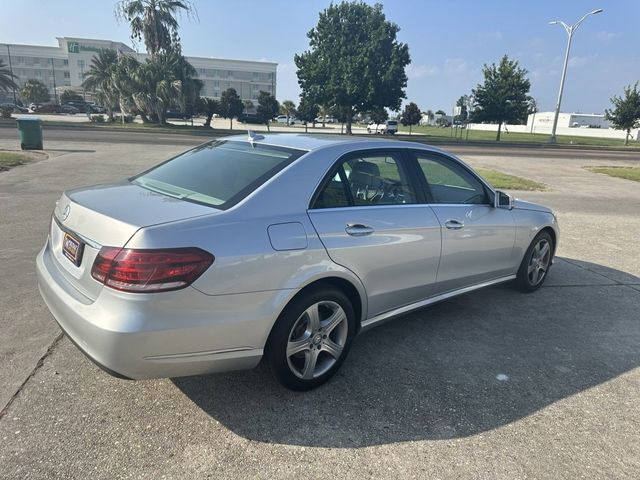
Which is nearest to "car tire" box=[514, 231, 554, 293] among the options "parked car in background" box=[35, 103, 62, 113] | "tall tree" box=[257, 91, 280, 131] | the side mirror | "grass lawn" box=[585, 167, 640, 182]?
the side mirror

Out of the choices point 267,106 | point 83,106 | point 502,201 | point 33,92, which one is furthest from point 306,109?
point 33,92

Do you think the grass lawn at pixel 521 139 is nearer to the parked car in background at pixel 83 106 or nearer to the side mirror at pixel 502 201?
the side mirror at pixel 502 201

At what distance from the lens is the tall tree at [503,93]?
1703 inches

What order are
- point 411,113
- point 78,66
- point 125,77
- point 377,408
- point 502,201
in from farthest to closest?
point 78,66 < point 411,113 < point 125,77 < point 502,201 < point 377,408

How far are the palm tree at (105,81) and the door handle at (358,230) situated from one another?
40170 mm

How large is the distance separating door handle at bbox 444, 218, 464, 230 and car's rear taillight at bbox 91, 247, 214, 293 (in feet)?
6.98

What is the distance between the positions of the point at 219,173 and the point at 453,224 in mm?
1906

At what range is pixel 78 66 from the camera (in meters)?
112

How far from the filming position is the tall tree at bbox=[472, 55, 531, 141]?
43250mm

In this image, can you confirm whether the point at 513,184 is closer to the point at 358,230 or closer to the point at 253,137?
the point at 253,137

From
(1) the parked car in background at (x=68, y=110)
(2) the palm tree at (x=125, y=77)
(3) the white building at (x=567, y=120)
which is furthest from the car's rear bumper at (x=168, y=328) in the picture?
(3) the white building at (x=567, y=120)

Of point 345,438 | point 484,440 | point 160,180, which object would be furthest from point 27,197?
point 484,440

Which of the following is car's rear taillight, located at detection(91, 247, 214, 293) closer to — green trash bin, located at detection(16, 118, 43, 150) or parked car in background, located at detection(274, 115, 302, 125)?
green trash bin, located at detection(16, 118, 43, 150)

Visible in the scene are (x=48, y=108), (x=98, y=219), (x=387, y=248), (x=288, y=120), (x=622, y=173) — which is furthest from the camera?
(x=288, y=120)
